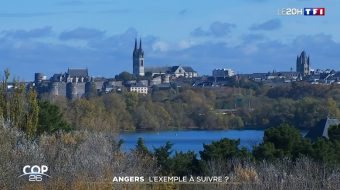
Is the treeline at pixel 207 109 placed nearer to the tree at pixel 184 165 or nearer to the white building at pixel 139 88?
the white building at pixel 139 88

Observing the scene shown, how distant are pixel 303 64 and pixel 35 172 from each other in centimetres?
11459

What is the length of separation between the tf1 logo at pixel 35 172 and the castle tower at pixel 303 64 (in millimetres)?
110726

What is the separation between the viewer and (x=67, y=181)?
49.0 ft

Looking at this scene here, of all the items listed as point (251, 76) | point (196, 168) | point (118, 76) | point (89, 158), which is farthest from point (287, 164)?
point (251, 76)

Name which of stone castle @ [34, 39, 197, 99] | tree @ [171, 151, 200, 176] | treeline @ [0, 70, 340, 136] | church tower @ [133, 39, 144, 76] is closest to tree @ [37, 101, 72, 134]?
tree @ [171, 151, 200, 176]

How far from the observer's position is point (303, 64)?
423 feet

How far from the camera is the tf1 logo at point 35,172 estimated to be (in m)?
15.6

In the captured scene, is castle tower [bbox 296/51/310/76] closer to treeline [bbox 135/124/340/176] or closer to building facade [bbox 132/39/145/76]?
building facade [bbox 132/39/145/76]

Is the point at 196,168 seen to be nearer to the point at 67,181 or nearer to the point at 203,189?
the point at 203,189

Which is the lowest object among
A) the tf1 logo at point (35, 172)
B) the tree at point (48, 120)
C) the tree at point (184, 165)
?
the tree at point (184, 165)

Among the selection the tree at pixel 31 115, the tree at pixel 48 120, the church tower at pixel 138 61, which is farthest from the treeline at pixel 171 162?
the church tower at pixel 138 61

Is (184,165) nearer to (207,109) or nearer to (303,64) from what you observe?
(207,109)

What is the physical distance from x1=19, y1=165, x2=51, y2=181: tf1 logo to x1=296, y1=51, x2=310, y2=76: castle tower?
4359 inches

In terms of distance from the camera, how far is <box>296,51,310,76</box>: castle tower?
418 ft
